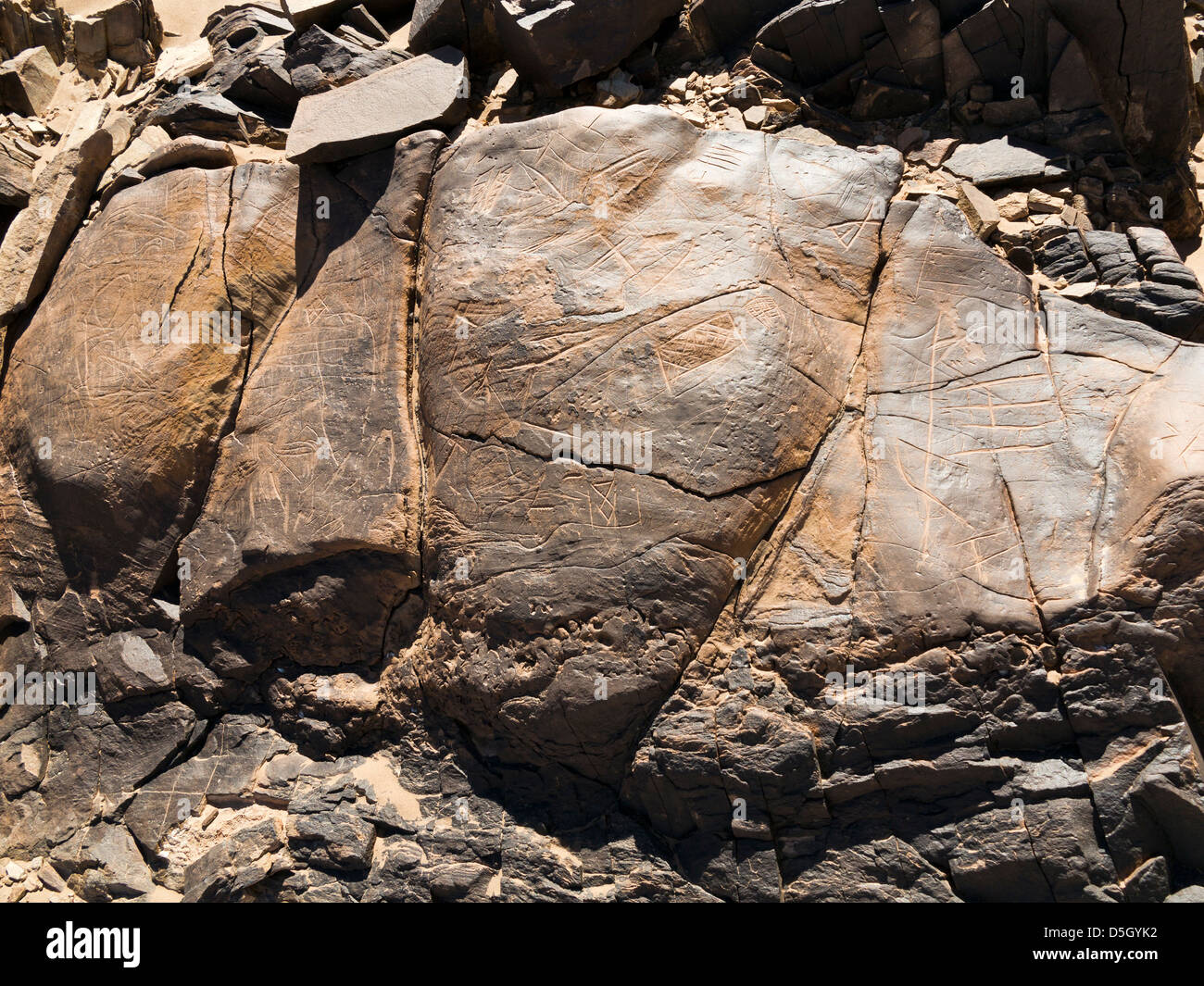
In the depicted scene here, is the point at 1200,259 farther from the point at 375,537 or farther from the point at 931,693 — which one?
the point at 375,537

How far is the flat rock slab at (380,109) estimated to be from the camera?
7055 millimetres

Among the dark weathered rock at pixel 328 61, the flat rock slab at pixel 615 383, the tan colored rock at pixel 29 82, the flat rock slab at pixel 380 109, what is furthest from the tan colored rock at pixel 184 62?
the flat rock slab at pixel 615 383

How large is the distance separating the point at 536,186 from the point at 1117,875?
16.1 feet

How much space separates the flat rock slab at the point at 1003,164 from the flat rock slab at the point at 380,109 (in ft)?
→ 11.2

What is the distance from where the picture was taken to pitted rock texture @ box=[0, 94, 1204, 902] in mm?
5344

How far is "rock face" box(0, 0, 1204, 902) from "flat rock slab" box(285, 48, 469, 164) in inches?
1.6

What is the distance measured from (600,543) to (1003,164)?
149 inches

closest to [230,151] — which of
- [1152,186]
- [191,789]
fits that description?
[191,789]

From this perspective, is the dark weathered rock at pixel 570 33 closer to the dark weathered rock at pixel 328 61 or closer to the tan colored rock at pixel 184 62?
the dark weathered rock at pixel 328 61

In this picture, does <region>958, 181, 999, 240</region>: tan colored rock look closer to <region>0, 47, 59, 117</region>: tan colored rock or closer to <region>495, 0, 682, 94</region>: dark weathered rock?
<region>495, 0, 682, 94</region>: dark weathered rock

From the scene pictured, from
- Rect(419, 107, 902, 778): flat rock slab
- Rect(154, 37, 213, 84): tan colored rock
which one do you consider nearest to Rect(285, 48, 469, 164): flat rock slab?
Rect(419, 107, 902, 778): flat rock slab

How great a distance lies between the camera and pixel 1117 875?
5.14 meters

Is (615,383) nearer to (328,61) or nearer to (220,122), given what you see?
(328,61)

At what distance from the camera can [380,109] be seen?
7176 mm
